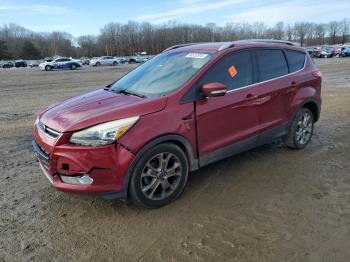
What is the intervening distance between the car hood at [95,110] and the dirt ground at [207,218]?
1022mm

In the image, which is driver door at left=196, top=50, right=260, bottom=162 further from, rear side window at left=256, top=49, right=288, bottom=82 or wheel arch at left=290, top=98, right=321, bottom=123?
wheel arch at left=290, top=98, right=321, bottom=123

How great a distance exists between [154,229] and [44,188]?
6.01ft

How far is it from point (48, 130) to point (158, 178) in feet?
4.40

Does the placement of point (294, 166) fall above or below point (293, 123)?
below

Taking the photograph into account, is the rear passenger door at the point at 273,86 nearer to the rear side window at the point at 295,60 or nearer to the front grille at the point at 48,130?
the rear side window at the point at 295,60

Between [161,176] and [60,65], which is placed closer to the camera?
[161,176]

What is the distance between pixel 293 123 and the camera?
5691 millimetres

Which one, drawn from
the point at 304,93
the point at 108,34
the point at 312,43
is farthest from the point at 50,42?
the point at 304,93

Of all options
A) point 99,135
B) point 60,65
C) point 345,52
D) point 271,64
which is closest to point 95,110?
point 99,135

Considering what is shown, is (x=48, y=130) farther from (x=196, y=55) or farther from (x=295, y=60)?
(x=295, y=60)

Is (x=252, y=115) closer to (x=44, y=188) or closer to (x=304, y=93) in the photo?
(x=304, y=93)

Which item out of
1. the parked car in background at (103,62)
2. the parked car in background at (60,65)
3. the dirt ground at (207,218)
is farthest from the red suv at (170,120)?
the parked car in background at (103,62)

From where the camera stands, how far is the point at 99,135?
11.9 feet

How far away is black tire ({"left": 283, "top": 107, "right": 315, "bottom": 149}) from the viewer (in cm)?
572
